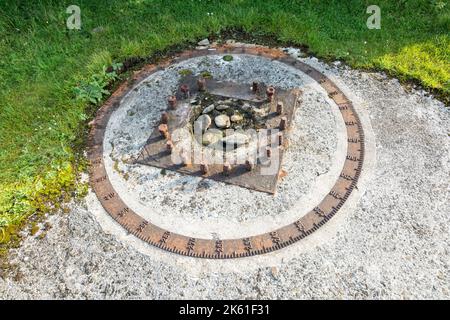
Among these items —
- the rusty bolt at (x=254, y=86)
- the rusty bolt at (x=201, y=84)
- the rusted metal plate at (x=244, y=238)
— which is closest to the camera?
the rusted metal plate at (x=244, y=238)

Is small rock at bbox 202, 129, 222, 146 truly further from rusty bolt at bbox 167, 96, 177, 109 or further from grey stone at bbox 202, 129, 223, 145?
rusty bolt at bbox 167, 96, 177, 109

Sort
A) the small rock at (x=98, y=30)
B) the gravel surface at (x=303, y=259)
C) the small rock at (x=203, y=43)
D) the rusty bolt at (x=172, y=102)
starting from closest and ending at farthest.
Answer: the gravel surface at (x=303, y=259)
the rusty bolt at (x=172, y=102)
the small rock at (x=203, y=43)
the small rock at (x=98, y=30)

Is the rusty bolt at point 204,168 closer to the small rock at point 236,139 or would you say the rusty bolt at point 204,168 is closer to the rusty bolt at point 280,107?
the small rock at point 236,139

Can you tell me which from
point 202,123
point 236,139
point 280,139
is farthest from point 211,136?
point 280,139

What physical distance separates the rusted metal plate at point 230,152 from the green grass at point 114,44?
139 cm

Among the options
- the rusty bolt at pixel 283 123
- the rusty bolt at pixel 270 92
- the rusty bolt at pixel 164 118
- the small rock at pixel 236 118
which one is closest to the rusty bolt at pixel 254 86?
the rusty bolt at pixel 270 92

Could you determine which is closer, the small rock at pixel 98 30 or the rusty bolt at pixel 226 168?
the rusty bolt at pixel 226 168

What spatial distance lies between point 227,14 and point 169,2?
1.45m

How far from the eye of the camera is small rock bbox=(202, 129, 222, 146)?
696cm

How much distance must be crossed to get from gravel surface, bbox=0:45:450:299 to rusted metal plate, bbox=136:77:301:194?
1.15 metres

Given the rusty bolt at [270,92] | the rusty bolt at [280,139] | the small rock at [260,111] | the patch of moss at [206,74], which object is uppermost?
the patch of moss at [206,74]

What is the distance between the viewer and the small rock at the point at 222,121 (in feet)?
23.2

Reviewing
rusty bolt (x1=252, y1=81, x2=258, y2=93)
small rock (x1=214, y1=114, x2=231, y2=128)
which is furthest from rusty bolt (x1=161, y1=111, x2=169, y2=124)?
rusty bolt (x1=252, y1=81, x2=258, y2=93)
